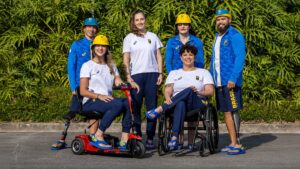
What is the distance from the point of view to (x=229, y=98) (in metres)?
10.3

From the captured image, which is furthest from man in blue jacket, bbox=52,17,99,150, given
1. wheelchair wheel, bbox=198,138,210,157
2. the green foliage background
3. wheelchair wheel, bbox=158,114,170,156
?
the green foliage background

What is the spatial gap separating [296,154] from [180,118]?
5.32 feet

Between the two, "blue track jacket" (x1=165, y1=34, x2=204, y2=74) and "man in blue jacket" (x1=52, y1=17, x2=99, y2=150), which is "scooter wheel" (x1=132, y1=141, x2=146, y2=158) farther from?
"blue track jacket" (x1=165, y1=34, x2=204, y2=74)

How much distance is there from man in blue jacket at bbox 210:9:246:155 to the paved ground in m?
0.42

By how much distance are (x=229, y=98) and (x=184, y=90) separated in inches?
26.8

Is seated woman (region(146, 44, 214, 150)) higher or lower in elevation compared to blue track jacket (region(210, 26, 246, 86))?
lower

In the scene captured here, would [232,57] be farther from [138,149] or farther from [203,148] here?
[138,149]

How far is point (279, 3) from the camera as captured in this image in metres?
16.2

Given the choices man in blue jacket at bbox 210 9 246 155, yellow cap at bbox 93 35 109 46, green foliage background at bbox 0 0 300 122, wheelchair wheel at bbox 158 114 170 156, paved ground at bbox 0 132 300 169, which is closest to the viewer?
paved ground at bbox 0 132 300 169

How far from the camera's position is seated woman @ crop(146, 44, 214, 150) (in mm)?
9836

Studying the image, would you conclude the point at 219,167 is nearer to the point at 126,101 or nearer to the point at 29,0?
the point at 126,101

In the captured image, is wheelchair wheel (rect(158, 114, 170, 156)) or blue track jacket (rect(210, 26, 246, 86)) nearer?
wheelchair wheel (rect(158, 114, 170, 156))

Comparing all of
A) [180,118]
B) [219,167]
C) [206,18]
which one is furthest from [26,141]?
[206,18]

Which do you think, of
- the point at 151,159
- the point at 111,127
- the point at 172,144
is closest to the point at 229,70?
the point at 172,144
